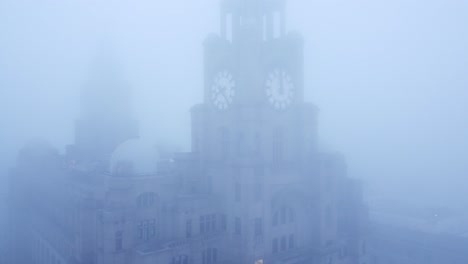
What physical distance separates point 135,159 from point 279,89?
15963mm

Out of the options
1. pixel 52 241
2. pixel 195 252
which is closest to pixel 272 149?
pixel 195 252

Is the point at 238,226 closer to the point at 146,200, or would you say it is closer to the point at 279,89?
the point at 146,200

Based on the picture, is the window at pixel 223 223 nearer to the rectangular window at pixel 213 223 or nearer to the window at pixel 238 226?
the rectangular window at pixel 213 223

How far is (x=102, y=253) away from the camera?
103 ft

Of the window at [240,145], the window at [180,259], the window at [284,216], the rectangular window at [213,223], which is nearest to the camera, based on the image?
the window at [180,259]

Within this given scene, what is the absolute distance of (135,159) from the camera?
3788 cm

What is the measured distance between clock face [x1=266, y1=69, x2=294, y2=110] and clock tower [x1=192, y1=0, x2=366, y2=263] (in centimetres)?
10

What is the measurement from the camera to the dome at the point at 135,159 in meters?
36.3

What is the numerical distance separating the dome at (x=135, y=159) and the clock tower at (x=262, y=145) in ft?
16.5

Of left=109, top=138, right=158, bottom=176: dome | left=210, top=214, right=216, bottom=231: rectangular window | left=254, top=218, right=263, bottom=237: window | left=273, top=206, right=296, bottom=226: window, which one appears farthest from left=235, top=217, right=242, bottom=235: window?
left=109, top=138, right=158, bottom=176: dome

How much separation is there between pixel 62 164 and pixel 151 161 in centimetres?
1888

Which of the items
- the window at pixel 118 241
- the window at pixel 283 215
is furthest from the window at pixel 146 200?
the window at pixel 283 215

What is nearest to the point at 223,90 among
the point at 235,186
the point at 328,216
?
the point at 235,186

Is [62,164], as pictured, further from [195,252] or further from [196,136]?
[195,252]
